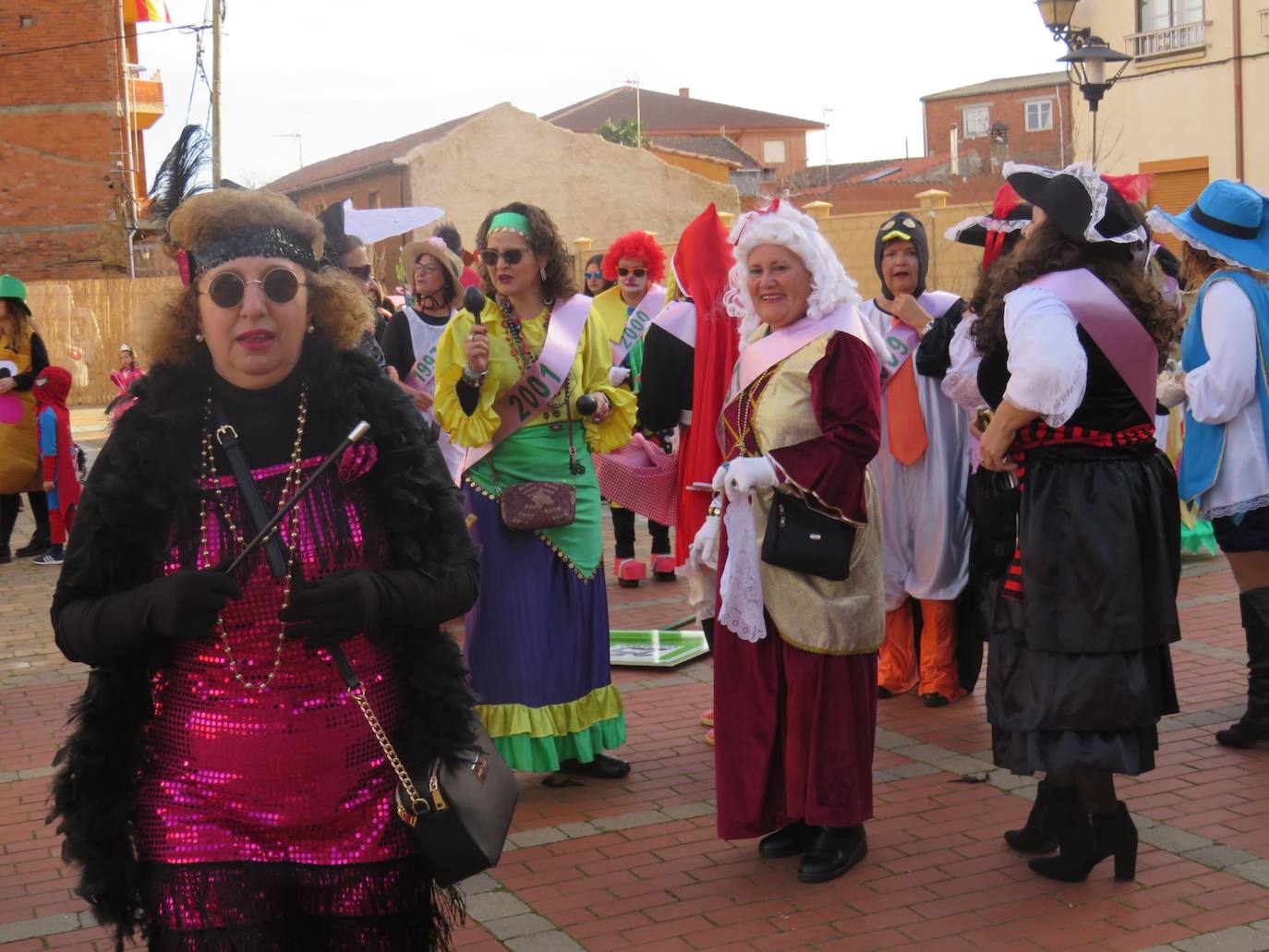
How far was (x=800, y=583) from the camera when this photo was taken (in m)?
4.90

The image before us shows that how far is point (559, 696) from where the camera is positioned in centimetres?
594

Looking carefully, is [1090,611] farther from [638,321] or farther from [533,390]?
[638,321]

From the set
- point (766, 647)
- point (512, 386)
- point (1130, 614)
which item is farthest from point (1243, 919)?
point (512, 386)

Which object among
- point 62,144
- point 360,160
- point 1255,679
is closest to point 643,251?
point 1255,679

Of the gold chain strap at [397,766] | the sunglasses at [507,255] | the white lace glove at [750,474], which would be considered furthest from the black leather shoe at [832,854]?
the sunglasses at [507,255]

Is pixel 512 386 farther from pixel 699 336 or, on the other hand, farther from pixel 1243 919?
pixel 1243 919

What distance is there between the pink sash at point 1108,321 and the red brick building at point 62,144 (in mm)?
32570

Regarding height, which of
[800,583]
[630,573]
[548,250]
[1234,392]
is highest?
[548,250]

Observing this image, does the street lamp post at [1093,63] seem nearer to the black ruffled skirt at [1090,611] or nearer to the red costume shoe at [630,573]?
the red costume shoe at [630,573]

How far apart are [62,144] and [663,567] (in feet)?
94.3

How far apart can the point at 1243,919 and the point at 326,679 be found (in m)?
2.84

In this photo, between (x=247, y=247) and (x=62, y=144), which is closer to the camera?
(x=247, y=247)

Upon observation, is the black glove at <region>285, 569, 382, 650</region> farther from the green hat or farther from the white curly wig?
the green hat

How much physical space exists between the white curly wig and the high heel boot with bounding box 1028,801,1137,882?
1773 mm
